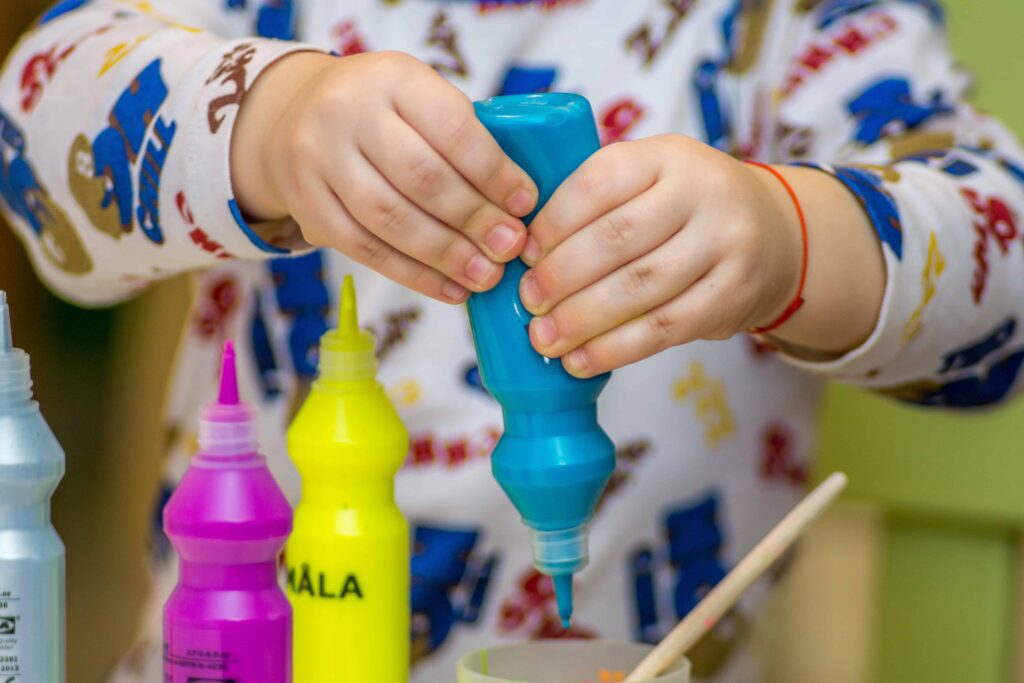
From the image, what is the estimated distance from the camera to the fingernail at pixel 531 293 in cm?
40

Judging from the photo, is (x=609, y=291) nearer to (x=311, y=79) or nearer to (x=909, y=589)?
(x=311, y=79)

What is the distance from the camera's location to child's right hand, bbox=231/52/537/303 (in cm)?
38

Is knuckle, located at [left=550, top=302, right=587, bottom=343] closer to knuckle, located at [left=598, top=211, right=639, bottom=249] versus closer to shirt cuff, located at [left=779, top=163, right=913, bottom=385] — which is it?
knuckle, located at [left=598, top=211, right=639, bottom=249]

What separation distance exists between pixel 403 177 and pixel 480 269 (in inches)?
1.5

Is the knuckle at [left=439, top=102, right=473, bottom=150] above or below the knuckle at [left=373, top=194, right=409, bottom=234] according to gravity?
above

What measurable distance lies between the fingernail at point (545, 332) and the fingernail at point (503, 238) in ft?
0.08

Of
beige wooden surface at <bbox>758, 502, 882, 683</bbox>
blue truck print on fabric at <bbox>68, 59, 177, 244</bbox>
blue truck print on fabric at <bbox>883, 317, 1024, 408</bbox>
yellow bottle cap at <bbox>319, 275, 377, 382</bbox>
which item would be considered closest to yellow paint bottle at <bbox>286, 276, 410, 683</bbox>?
yellow bottle cap at <bbox>319, 275, 377, 382</bbox>

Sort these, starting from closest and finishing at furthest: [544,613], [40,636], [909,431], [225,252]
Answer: [40,636] < [225,252] < [544,613] < [909,431]

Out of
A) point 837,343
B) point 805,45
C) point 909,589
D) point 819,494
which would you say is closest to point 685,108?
point 805,45

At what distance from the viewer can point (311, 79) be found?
440mm

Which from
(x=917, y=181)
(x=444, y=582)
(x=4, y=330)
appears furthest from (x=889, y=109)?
(x=4, y=330)

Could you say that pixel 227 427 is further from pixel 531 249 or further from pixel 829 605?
pixel 829 605

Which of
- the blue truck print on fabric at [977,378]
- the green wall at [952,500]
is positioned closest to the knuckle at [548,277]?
the blue truck print on fabric at [977,378]

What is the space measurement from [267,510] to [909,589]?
24.8 inches
